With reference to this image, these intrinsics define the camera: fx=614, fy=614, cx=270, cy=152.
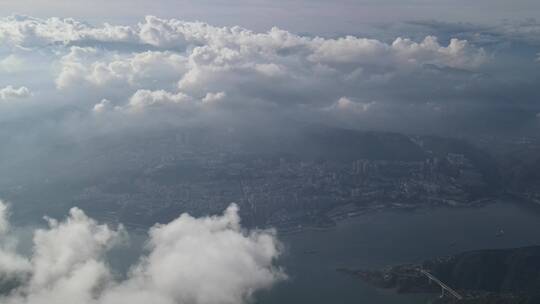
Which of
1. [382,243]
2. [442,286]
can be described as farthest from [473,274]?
[382,243]

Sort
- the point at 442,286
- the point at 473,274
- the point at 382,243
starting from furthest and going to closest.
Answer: the point at 382,243 < the point at 473,274 < the point at 442,286

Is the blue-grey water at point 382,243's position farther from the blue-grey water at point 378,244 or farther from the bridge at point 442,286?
the bridge at point 442,286

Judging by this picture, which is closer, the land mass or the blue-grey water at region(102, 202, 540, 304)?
the land mass

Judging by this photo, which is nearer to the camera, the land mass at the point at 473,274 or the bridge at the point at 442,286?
the bridge at the point at 442,286

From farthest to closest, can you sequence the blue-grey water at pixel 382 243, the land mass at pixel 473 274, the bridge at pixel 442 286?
the blue-grey water at pixel 382 243, the land mass at pixel 473 274, the bridge at pixel 442 286

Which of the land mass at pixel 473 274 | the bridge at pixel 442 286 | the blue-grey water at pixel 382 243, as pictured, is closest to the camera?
the bridge at pixel 442 286

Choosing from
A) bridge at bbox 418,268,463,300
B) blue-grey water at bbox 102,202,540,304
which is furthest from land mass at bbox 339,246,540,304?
blue-grey water at bbox 102,202,540,304

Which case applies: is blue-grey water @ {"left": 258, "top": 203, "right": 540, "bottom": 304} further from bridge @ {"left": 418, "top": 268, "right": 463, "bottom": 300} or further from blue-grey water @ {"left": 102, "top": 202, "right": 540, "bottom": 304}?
bridge @ {"left": 418, "top": 268, "right": 463, "bottom": 300}

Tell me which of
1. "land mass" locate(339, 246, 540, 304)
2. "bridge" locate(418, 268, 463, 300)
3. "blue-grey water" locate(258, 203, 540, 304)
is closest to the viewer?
"bridge" locate(418, 268, 463, 300)

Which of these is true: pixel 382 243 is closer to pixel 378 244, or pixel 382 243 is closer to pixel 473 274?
pixel 378 244

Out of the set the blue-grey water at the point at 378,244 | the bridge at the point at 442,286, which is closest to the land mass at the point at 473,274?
the bridge at the point at 442,286

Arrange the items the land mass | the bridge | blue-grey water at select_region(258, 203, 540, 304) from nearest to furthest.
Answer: the bridge → the land mass → blue-grey water at select_region(258, 203, 540, 304)

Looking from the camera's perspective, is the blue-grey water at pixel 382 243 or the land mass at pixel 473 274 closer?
the land mass at pixel 473 274
